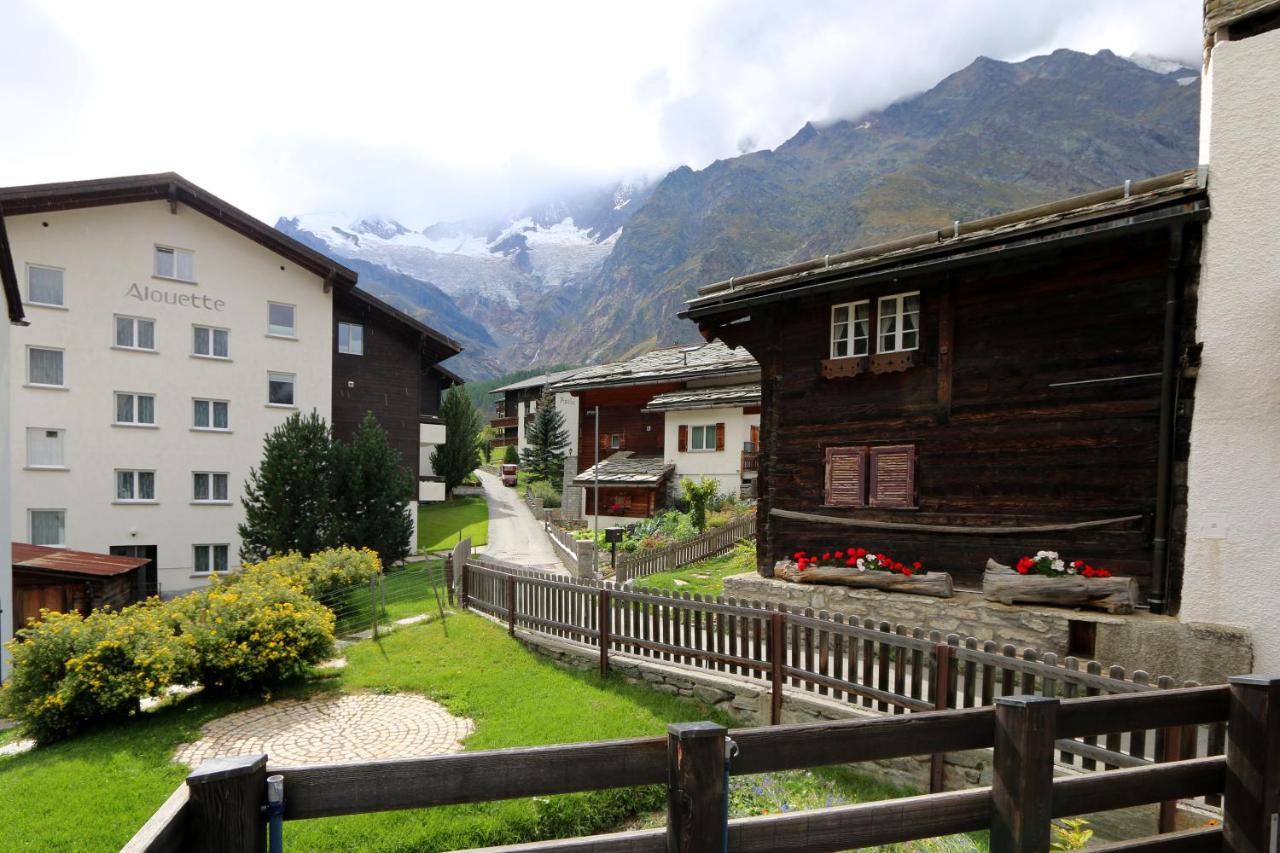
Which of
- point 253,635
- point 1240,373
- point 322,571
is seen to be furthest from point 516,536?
point 1240,373

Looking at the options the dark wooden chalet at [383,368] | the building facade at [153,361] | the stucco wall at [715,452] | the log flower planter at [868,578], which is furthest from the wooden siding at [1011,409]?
the building facade at [153,361]

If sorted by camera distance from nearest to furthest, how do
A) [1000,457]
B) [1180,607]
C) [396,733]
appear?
[396,733]
[1180,607]
[1000,457]

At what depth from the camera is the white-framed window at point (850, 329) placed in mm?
12641

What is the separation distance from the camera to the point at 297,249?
26984mm

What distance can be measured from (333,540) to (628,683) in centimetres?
1630

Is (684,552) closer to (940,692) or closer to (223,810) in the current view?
(940,692)

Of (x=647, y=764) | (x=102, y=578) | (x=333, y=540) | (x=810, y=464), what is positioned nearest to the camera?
(x=647, y=764)

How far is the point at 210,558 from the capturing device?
2597cm

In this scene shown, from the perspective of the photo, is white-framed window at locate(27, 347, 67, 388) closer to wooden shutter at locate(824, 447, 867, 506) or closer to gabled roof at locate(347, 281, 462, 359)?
gabled roof at locate(347, 281, 462, 359)

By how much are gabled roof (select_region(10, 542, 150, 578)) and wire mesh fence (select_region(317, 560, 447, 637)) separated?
21.5 feet

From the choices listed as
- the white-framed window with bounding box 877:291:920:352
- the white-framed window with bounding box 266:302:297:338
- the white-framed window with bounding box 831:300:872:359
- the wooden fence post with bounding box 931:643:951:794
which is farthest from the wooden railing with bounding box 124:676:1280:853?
the white-framed window with bounding box 266:302:297:338

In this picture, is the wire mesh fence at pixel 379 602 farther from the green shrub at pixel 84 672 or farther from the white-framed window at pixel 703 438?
the white-framed window at pixel 703 438

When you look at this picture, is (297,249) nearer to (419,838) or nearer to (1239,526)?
(419,838)

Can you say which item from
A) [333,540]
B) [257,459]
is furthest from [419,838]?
[257,459]
